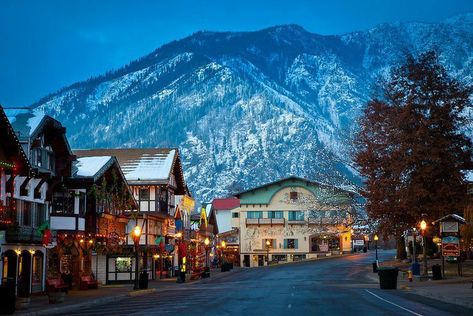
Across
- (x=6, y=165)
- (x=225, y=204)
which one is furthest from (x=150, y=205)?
(x=225, y=204)

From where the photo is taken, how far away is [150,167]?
2709 inches

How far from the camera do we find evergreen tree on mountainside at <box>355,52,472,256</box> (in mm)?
55656

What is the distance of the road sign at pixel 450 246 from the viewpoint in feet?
142

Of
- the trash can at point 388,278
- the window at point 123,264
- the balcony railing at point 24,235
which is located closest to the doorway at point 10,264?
the balcony railing at point 24,235

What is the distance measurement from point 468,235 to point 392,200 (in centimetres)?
1112

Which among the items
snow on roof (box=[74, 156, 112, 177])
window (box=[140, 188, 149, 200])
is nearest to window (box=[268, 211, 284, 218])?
window (box=[140, 188, 149, 200])

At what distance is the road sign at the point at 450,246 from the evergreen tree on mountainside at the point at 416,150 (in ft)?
36.1

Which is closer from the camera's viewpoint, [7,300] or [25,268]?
[7,300]

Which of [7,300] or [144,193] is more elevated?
[144,193]

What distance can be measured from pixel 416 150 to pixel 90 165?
25349 millimetres

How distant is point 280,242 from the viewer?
114 m

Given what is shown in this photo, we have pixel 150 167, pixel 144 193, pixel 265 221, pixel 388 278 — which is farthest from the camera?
pixel 265 221

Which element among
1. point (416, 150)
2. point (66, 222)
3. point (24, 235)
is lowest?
point (24, 235)

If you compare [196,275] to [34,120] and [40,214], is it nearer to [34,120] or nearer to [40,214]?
[40,214]
